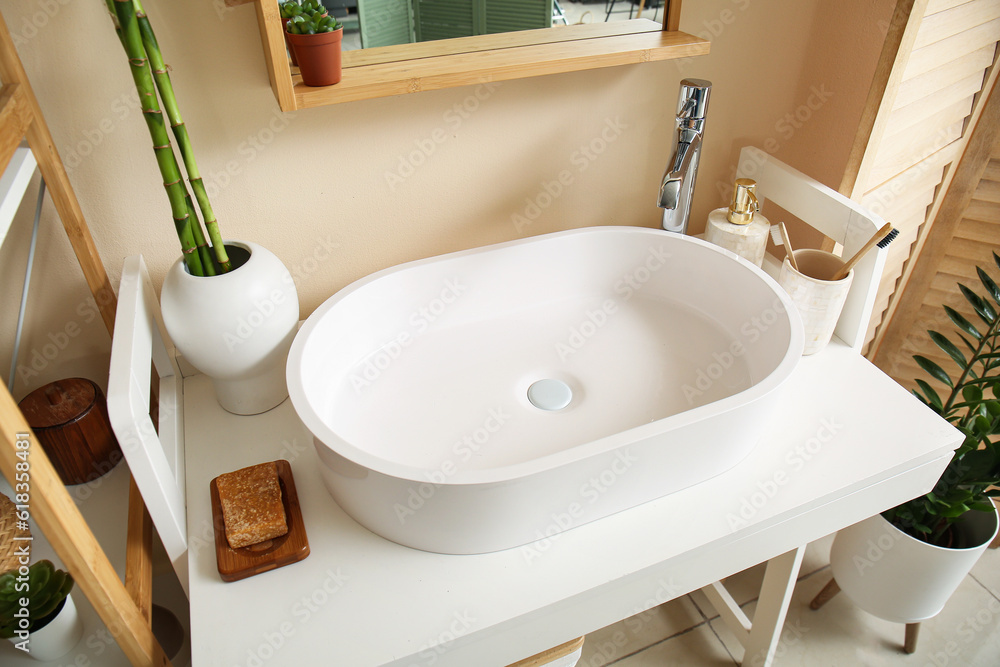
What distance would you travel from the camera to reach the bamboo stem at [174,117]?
699mm

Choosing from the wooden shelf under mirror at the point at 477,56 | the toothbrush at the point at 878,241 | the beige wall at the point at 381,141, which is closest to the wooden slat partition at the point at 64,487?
the beige wall at the point at 381,141

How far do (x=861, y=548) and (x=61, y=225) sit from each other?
4.76 ft

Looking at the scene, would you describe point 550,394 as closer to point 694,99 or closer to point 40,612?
point 694,99

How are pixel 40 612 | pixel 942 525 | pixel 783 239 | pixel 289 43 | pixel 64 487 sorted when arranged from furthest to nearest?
pixel 942 525 < pixel 783 239 < pixel 289 43 < pixel 40 612 < pixel 64 487

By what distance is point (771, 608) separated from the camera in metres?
1.24

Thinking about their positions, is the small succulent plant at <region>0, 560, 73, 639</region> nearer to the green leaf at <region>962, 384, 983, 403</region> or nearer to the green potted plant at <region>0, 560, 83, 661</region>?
the green potted plant at <region>0, 560, 83, 661</region>

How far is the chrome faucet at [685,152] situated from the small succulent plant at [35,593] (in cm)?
91

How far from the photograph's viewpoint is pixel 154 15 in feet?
2.65

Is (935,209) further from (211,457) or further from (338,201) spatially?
(211,457)

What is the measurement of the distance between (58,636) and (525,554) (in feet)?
1.74

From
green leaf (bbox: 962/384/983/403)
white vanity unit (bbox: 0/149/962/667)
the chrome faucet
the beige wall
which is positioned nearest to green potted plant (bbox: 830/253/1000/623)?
green leaf (bbox: 962/384/983/403)

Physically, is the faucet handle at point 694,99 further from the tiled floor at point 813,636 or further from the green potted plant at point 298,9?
the tiled floor at point 813,636

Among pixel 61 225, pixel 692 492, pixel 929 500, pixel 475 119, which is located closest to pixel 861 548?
pixel 929 500

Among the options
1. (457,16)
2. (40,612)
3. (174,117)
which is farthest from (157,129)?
(40,612)
